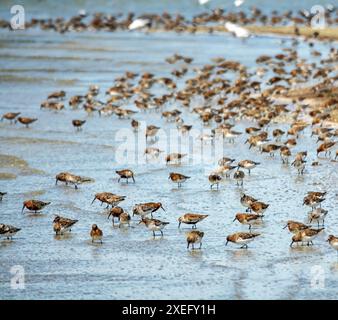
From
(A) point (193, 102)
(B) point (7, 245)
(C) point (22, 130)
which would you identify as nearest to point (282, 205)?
(B) point (7, 245)

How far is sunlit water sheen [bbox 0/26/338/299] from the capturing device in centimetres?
1256

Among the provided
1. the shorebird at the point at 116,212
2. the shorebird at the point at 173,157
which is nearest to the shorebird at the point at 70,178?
the shorebird at the point at 173,157

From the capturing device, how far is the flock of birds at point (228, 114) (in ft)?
49.7

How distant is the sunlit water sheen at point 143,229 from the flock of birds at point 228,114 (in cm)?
19

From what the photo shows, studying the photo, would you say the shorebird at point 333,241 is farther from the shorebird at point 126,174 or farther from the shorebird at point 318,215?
the shorebird at point 126,174

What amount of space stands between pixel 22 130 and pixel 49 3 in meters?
48.7

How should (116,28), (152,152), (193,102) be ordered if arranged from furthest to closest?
(116,28) < (193,102) < (152,152)

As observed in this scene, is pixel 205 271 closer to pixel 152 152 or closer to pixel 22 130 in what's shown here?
pixel 152 152

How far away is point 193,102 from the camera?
28375 millimetres

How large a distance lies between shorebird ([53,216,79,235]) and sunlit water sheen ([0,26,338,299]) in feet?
0.43

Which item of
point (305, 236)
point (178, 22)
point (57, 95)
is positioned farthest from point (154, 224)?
point (178, 22)

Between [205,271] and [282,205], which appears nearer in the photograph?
[205,271]

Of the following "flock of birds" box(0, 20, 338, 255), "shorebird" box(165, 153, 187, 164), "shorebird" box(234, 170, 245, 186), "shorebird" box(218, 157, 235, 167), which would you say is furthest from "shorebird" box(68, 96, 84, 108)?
"shorebird" box(234, 170, 245, 186)

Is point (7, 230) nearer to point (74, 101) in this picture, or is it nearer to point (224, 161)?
point (224, 161)
